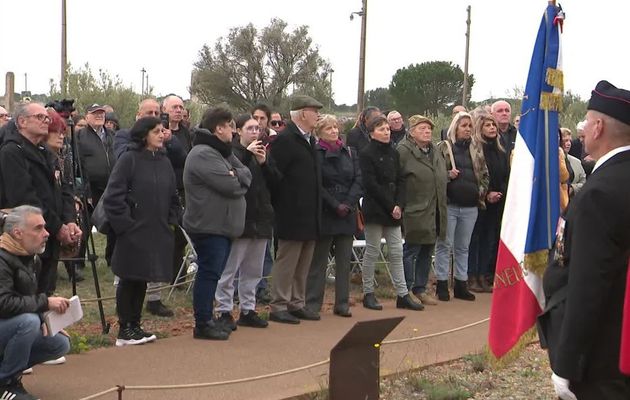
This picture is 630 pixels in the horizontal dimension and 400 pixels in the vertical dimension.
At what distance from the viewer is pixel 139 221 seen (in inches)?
294

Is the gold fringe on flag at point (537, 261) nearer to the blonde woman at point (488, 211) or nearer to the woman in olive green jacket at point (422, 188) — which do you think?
the woman in olive green jacket at point (422, 188)

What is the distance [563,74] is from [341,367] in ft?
7.70

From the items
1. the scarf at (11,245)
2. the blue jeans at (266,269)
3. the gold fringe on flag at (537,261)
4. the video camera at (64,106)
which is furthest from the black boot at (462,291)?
the scarf at (11,245)

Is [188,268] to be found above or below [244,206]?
below

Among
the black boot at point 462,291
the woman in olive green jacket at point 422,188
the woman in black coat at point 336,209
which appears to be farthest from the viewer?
the black boot at point 462,291

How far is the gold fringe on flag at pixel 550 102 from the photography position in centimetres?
569

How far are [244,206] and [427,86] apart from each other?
57.0 metres

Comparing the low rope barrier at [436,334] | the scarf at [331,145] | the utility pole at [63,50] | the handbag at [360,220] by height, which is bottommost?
the low rope barrier at [436,334]

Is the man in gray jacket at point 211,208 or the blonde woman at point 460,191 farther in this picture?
the blonde woman at point 460,191

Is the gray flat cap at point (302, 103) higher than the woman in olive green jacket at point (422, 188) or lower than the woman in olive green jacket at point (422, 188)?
higher

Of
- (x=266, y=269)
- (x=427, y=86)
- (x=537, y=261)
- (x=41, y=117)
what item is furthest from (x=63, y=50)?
(x=427, y=86)

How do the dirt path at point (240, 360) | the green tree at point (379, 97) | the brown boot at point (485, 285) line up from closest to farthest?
the dirt path at point (240, 360), the brown boot at point (485, 285), the green tree at point (379, 97)

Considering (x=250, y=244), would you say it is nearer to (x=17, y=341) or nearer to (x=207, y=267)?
(x=207, y=267)

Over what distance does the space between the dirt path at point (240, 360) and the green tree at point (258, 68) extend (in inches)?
1396
